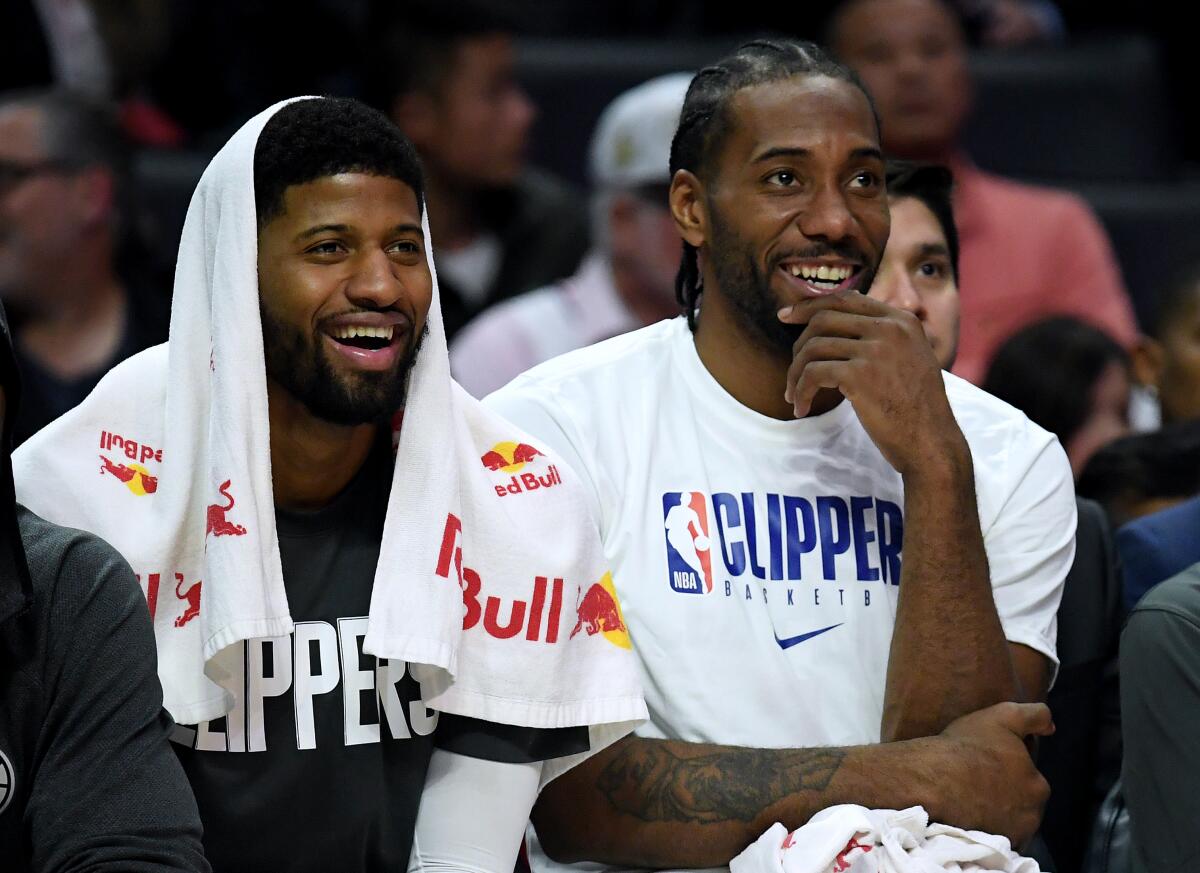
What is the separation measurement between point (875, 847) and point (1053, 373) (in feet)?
7.05

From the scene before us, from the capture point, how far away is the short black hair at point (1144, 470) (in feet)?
13.0

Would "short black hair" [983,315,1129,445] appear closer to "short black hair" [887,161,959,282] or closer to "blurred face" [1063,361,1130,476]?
"blurred face" [1063,361,1130,476]

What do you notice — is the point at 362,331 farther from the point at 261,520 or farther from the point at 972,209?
the point at 972,209

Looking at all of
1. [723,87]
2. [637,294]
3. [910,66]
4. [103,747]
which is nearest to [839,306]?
[723,87]

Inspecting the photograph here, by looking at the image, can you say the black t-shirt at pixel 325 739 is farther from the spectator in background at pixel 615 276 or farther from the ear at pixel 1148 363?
the ear at pixel 1148 363

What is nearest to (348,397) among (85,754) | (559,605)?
(559,605)

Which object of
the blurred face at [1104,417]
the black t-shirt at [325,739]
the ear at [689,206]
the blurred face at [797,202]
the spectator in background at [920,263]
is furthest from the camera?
the blurred face at [1104,417]

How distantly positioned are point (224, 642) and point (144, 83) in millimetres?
4066

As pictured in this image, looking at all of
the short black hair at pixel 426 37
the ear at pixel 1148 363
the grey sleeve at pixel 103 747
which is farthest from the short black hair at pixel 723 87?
the short black hair at pixel 426 37

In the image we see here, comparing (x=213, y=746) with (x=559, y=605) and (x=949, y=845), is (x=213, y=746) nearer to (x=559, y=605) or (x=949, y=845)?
(x=559, y=605)

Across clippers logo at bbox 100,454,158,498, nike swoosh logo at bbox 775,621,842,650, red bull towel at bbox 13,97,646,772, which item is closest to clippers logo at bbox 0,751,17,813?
red bull towel at bbox 13,97,646,772

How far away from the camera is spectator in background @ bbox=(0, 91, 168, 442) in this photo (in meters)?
4.91

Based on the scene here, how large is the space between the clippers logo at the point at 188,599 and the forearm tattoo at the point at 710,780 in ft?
2.11

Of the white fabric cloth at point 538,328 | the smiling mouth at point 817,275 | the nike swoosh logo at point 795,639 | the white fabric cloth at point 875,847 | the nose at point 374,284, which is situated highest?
the nose at point 374,284
